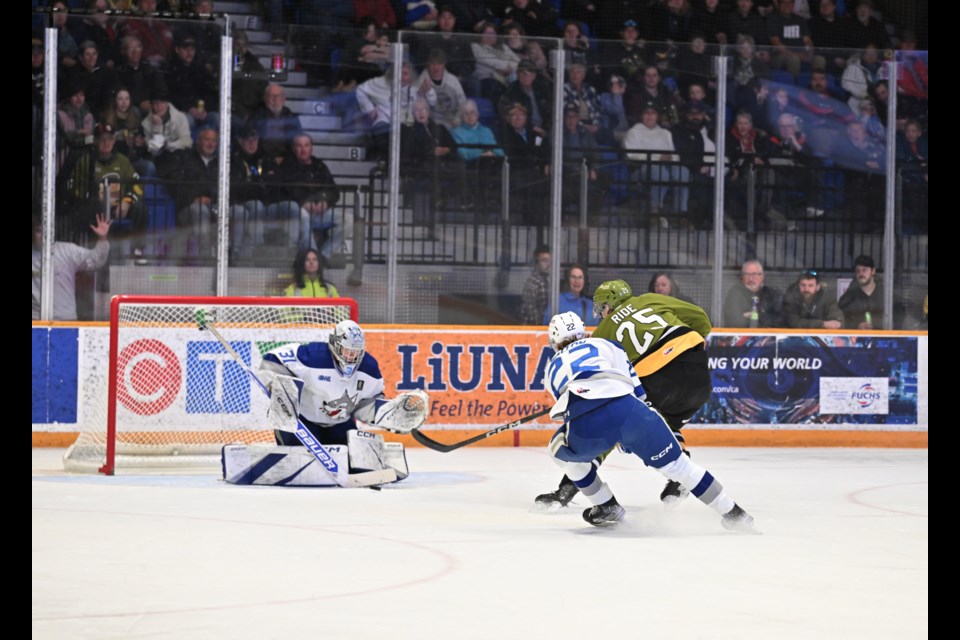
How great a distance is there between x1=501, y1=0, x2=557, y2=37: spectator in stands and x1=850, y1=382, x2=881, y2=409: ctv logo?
13.2ft

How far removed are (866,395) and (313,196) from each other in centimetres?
428

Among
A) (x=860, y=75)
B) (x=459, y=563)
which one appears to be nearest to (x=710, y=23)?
(x=860, y=75)

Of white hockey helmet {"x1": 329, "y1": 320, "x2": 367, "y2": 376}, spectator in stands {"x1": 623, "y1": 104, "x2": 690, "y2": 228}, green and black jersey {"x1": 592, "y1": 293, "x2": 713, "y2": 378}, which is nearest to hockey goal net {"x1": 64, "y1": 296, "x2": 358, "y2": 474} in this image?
white hockey helmet {"x1": 329, "y1": 320, "x2": 367, "y2": 376}

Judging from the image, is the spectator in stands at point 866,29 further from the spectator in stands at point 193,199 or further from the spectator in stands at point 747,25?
the spectator in stands at point 193,199

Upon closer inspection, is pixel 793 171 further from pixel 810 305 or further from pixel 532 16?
pixel 532 16

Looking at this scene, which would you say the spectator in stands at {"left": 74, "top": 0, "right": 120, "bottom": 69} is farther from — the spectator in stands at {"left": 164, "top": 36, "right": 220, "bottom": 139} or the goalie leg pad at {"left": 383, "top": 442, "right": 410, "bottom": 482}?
the goalie leg pad at {"left": 383, "top": 442, "right": 410, "bottom": 482}

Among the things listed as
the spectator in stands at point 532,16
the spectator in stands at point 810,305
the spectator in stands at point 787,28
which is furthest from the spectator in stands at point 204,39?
the spectator in stands at point 787,28

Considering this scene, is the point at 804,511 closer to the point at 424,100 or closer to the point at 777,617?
the point at 777,617

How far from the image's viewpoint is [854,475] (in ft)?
27.4

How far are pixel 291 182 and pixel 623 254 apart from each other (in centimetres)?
232

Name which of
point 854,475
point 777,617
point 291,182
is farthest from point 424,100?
point 777,617

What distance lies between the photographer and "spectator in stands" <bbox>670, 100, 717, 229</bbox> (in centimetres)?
998
